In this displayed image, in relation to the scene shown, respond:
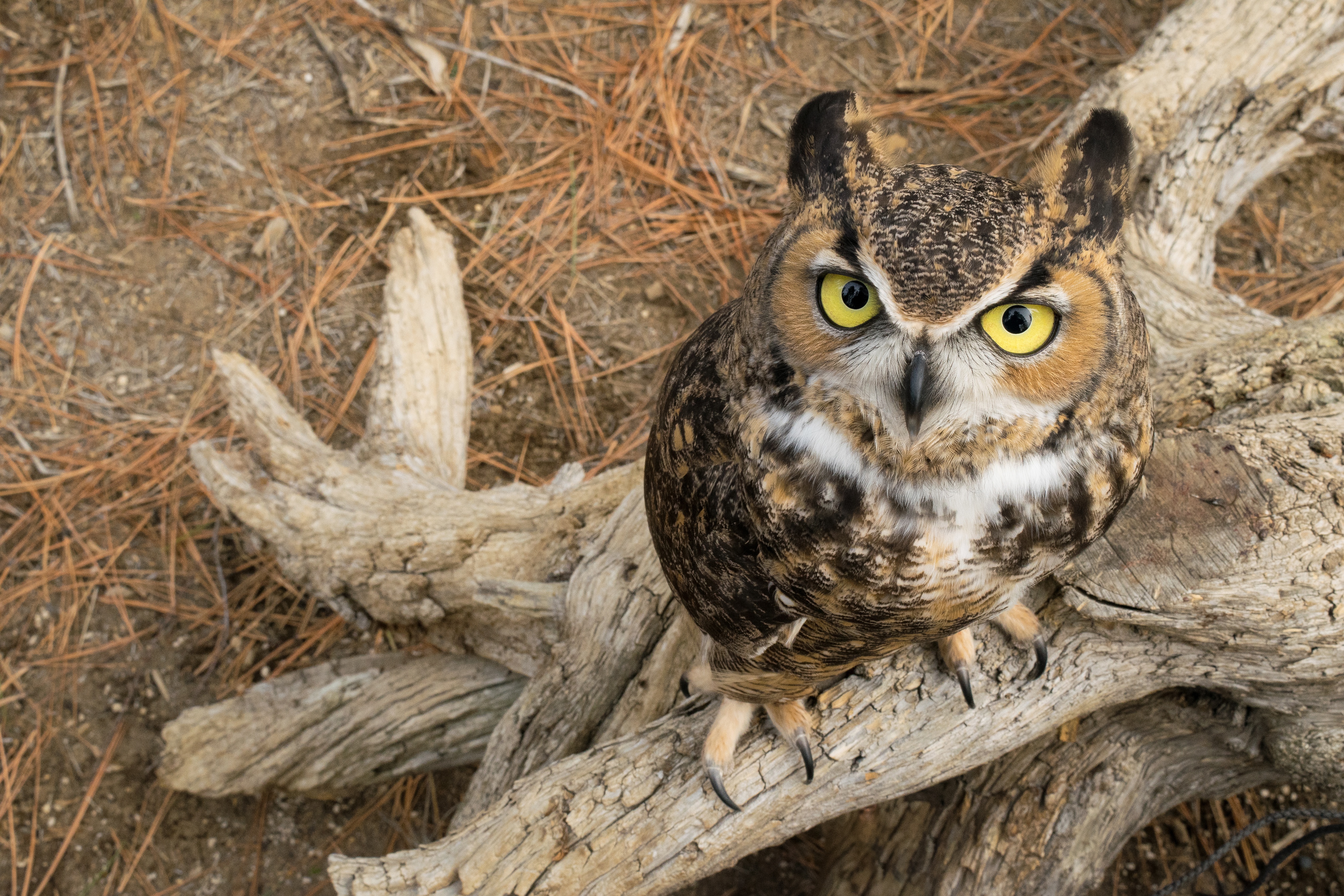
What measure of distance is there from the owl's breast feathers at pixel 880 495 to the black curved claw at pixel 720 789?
1.38ft

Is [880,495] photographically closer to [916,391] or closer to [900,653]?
[916,391]

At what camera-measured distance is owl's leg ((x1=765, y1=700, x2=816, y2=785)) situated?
1.55 m

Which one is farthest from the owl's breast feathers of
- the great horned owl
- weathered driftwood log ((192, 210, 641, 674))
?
weathered driftwood log ((192, 210, 641, 674))

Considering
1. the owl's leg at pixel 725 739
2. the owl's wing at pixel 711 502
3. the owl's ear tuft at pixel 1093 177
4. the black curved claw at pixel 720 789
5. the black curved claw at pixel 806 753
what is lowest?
the black curved claw at pixel 720 789

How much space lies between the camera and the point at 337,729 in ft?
7.17

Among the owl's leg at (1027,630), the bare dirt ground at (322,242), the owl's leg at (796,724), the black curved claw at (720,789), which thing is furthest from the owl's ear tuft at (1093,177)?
the bare dirt ground at (322,242)

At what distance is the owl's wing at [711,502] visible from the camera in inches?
49.1

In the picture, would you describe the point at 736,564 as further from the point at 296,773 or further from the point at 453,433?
the point at 296,773

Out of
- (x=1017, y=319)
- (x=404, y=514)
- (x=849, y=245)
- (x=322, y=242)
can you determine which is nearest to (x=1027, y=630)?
(x=1017, y=319)

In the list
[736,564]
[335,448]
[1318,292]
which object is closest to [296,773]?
[335,448]

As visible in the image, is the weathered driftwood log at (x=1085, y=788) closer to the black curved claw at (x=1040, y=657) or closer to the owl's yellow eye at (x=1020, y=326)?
the black curved claw at (x=1040, y=657)

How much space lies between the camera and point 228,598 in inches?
97.3

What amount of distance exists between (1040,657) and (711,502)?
0.68 m

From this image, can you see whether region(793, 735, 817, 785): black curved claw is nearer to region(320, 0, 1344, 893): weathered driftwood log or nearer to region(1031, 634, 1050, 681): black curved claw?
region(320, 0, 1344, 893): weathered driftwood log
